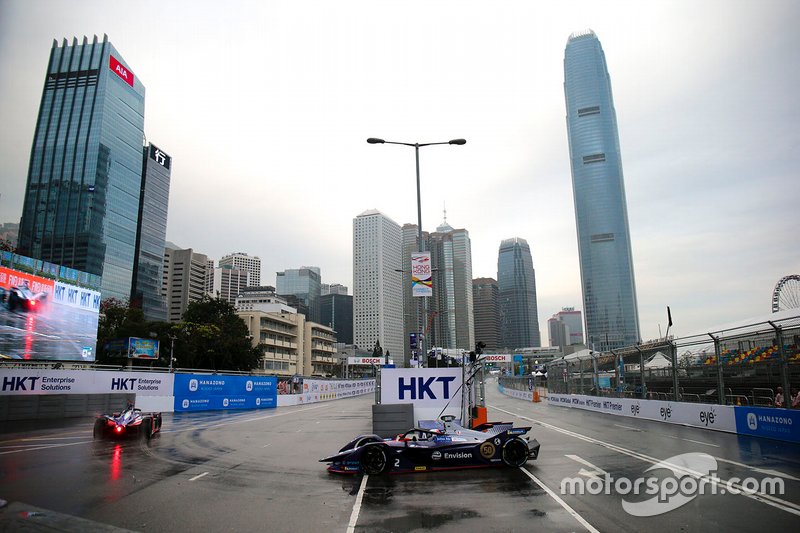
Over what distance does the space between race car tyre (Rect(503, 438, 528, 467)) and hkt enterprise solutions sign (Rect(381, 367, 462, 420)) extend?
591 cm

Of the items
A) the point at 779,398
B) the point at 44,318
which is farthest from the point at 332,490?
the point at 44,318

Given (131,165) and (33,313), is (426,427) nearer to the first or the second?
(33,313)

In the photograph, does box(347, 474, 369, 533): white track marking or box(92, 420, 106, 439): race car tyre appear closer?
box(347, 474, 369, 533): white track marking

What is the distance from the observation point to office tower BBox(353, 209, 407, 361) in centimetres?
15725

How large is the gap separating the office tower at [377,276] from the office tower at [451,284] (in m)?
26.4

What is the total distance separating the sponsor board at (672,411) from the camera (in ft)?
57.7

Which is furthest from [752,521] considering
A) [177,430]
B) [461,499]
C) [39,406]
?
[39,406]

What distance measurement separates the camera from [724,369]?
17812 mm

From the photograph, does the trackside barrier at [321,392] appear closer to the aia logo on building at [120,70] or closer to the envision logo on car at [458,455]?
the envision logo on car at [458,455]

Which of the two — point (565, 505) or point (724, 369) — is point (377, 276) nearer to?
point (724, 369)

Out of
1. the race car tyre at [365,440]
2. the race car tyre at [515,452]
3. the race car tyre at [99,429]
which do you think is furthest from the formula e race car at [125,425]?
the race car tyre at [515,452]

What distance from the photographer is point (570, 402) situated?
3531 centimetres

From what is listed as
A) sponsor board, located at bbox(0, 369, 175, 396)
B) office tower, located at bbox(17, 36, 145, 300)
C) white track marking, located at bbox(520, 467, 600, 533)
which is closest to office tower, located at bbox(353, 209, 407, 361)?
office tower, located at bbox(17, 36, 145, 300)

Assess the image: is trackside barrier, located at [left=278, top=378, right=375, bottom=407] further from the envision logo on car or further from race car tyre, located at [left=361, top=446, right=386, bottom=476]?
Answer: the envision logo on car
